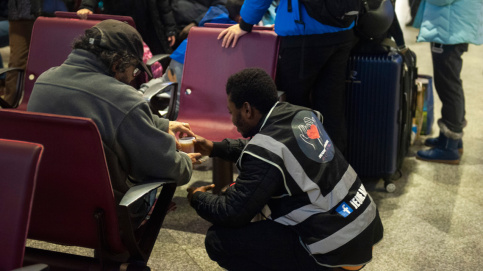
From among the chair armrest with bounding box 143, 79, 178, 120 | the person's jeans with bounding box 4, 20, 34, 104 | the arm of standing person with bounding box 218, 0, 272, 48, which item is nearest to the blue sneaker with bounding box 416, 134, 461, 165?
the arm of standing person with bounding box 218, 0, 272, 48

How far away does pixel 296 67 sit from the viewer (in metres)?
3.02

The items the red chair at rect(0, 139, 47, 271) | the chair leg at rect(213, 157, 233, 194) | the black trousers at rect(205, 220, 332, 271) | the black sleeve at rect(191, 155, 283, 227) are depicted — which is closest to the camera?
the red chair at rect(0, 139, 47, 271)

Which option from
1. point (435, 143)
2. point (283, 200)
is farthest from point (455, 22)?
point (283, 200)

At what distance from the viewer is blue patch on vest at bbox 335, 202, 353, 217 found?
80.8 inches

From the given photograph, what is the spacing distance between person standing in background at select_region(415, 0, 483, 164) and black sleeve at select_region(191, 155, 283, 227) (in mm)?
1898

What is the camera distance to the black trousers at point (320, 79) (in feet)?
9.77

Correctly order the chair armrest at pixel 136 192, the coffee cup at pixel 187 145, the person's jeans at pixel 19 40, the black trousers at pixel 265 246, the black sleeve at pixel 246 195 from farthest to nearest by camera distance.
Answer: the person's jeans at pixel 19 40 < the coffee cup at pixel 187 145 < the black trousers at pixel 265 246 < the black sleeve at pixel 246 195 < the chair armrest at pixel 136 192

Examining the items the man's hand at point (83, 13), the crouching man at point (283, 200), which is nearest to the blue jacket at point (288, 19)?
the crouching man at point (283, 200)

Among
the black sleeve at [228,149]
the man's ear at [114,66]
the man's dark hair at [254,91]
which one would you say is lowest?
the black sleeve at [228,149]

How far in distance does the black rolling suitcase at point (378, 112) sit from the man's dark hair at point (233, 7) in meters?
0.85

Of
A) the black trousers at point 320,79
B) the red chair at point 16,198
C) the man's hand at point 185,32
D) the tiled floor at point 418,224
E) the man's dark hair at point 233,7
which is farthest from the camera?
the man's hand at point 185,32

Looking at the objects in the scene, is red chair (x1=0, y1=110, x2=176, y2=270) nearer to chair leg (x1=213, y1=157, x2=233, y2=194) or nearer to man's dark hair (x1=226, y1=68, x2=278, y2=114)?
man's dark hair (x1=226, y1=68, x2=278, y2=114)

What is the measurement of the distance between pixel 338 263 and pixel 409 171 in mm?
1741

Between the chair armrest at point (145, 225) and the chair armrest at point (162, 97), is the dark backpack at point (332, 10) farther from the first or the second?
the chair armrest at point (145, 225)
